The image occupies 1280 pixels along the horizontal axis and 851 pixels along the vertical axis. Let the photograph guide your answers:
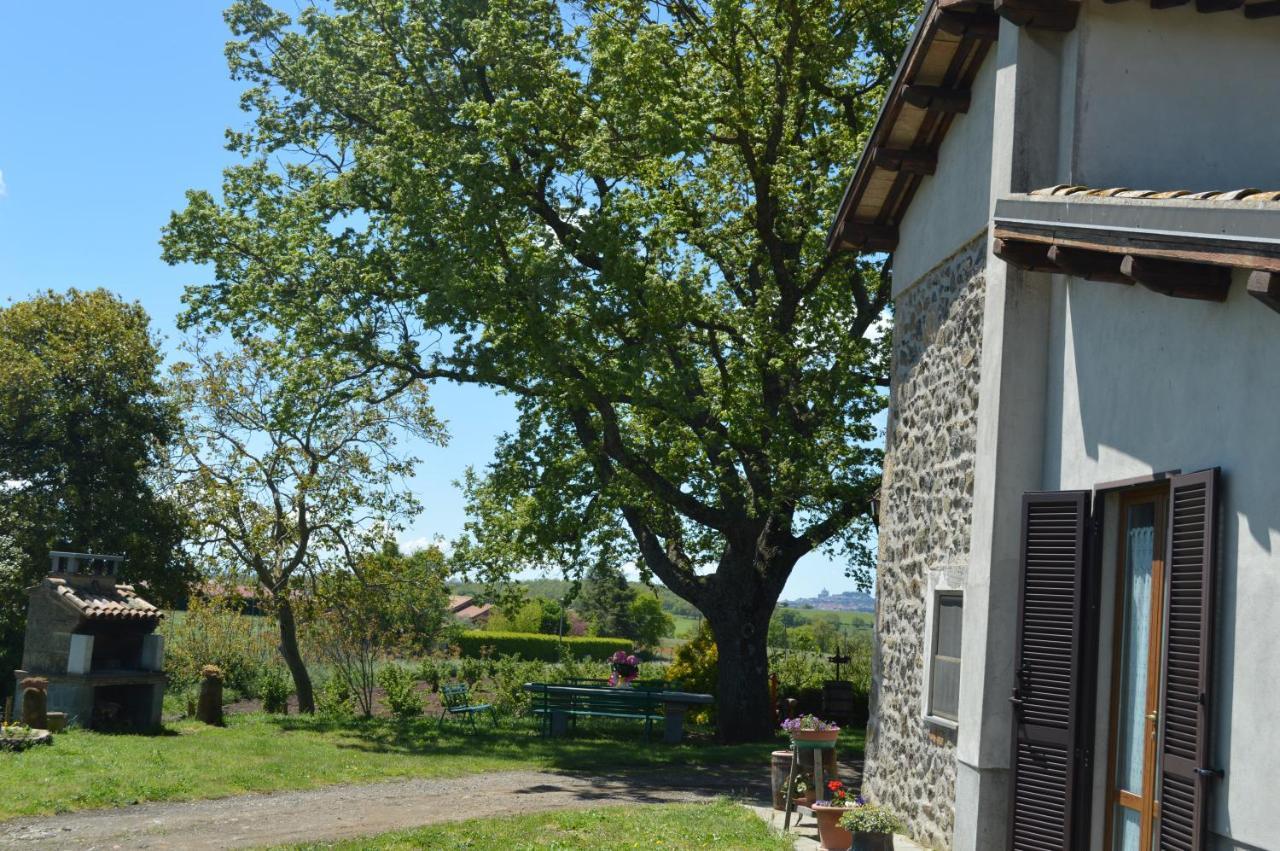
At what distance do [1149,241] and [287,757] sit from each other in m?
12.8

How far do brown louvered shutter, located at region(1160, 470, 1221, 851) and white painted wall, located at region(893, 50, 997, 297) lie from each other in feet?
10.7

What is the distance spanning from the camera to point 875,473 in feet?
56.1

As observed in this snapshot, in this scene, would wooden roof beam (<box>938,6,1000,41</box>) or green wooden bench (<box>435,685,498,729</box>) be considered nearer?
wooden roof beam (<box>938,6,1000,41</box>)

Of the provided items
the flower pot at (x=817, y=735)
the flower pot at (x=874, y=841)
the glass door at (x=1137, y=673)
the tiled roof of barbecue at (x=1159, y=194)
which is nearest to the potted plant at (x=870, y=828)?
the flower pot at (x=874, y=841)

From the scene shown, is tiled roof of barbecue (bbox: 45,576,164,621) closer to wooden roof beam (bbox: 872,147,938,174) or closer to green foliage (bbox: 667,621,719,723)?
green foliage (bbox: 667,621,719,723)

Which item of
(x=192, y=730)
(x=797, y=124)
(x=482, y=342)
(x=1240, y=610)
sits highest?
(x=797, y=124)

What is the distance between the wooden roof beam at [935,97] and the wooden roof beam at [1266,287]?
4.77 metres

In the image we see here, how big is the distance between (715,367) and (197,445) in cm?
1071

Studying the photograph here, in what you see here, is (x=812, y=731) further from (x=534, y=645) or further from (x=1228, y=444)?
(x=534, y=645)

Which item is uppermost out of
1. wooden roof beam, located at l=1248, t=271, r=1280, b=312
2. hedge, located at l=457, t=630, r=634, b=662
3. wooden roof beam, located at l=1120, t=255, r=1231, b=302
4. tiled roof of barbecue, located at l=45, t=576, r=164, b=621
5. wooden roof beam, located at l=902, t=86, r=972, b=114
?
wooden roof beam, located at l=902, t=86, r=972, b=114

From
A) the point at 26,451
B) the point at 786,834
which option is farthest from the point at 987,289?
the point at 26,451

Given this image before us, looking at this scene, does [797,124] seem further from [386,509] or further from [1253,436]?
[1253,436]

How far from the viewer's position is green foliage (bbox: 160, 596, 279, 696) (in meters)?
23.8

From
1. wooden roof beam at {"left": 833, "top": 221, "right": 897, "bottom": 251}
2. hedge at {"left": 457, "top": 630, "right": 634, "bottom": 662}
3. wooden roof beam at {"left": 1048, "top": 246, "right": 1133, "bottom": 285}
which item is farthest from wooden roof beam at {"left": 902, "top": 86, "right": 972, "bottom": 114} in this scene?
hedge at {"left": 457, "top": 630, "right": 634, "bottom": 662}
